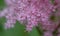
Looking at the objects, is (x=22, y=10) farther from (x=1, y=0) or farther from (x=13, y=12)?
(x=1, y=0)

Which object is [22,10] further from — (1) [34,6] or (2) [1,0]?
(2) [1,0]

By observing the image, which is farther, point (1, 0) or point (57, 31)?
point (1, 0)

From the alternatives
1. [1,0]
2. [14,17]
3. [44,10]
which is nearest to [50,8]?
[44,10]

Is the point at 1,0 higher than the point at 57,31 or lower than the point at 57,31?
higher

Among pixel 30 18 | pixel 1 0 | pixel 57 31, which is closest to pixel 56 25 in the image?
pixel 57 31

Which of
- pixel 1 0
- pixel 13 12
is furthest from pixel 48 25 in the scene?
pixel 1 0

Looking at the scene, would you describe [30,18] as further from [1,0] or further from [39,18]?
[1,0]

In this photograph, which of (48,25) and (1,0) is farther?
(1,0)

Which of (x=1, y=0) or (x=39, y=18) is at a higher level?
(x=1, y=0)
